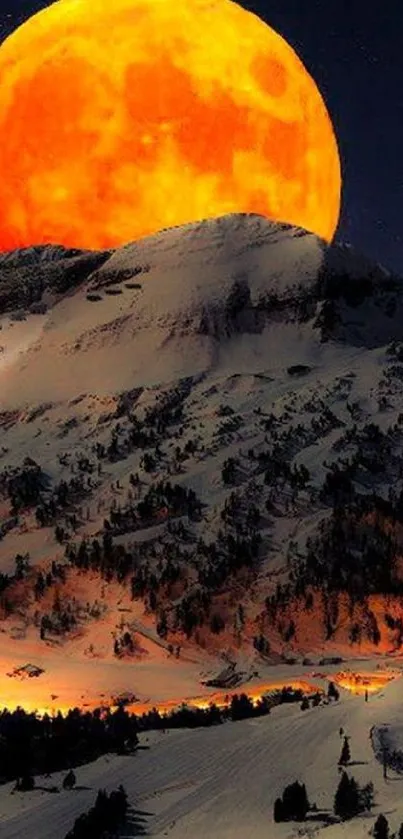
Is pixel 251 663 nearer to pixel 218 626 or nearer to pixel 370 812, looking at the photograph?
pixel 218 626

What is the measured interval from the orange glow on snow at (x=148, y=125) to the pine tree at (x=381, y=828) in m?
135

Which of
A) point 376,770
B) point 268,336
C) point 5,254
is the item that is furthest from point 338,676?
point 5,254

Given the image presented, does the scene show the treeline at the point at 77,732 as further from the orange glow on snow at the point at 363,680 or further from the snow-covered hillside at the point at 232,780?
the orange glow on snow at the point at 363,680

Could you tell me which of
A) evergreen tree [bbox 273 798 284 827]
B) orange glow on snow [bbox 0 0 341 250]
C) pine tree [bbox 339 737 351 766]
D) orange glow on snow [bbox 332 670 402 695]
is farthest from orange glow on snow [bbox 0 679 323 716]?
orange glow on snow [bbox 0 0 341 250]

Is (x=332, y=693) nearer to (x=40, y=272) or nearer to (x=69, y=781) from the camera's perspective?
(x=69, y=781)

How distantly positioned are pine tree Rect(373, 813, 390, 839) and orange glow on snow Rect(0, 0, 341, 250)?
134691mm

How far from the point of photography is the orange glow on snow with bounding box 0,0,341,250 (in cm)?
15875

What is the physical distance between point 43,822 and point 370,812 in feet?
40.2

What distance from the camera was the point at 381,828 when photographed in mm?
32719

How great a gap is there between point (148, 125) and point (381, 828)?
13862 cm

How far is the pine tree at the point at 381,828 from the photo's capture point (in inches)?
1275

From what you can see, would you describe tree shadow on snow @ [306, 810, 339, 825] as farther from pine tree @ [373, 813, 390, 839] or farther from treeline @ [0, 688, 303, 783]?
treeline @ [0, 688, 303, 783]

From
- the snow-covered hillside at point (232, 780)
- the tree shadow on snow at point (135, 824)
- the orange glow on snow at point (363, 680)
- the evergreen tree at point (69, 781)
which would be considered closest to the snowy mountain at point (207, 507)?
the snow-covered hillside at point (232, 780)

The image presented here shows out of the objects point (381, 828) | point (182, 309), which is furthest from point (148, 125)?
point (381, 828)
